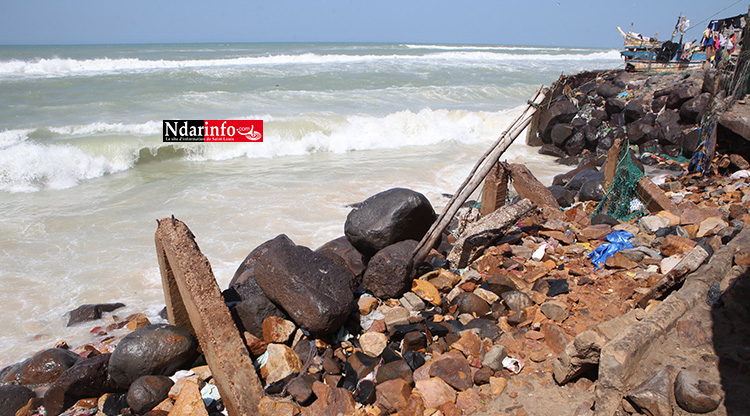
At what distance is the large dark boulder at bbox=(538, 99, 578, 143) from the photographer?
12688mm

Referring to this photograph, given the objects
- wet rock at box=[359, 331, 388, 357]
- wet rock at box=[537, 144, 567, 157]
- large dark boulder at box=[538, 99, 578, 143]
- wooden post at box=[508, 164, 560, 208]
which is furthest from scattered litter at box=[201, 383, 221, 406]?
large dark boulder at box=[538, 99, 578, 143]

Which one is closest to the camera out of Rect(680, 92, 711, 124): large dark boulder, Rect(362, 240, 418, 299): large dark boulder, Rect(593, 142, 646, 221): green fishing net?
Rect(362, 240, 418, 299): large dark boulder

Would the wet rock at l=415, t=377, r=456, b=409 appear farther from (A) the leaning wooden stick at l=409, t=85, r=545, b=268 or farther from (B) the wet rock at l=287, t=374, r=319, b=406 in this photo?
(A) the leaning wooden stick at l=409, t=85, r=545, b=268

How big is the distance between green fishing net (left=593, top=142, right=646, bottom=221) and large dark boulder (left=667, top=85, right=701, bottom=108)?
692 cm

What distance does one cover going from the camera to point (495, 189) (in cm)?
540

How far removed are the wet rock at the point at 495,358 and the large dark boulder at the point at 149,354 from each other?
220 centimetres

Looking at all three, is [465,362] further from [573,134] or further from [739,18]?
[739,18]

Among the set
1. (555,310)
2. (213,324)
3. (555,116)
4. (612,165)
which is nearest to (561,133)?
(555,116)

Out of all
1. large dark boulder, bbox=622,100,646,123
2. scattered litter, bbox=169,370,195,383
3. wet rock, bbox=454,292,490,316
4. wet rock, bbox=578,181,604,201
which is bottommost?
scattered litter, bbox=169,370,195,383

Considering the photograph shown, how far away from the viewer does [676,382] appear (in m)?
2.42

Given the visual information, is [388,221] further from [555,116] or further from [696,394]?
[555,116]

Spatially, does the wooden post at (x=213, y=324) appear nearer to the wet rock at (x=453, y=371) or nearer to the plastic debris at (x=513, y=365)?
the wet rock at (x=453, y=371)

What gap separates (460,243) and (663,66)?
14738 mm

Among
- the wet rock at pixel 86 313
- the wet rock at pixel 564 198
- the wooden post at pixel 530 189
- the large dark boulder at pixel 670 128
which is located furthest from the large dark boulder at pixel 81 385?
the large dark boulder at pixel 670 128
